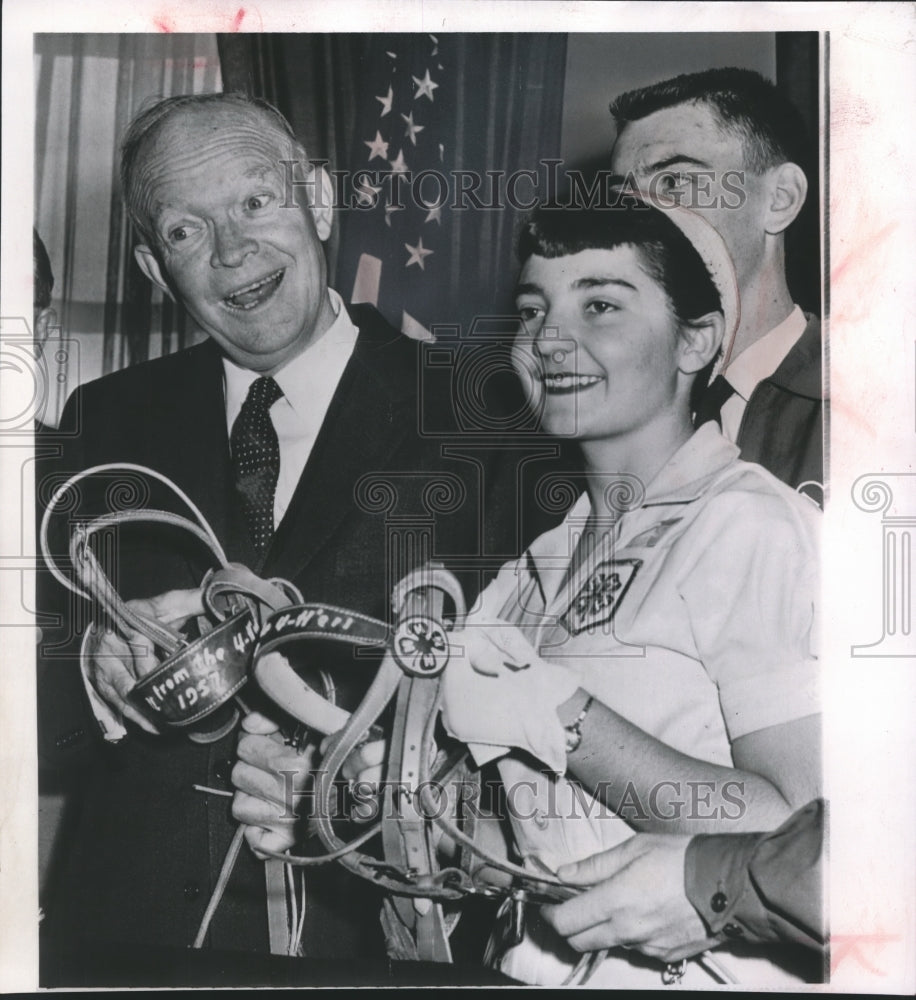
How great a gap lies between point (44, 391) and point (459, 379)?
831 millimetres

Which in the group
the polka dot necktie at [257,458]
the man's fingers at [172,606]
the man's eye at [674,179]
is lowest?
the man's fingers at [172,606]

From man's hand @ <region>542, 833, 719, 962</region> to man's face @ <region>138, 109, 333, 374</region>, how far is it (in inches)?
48.2

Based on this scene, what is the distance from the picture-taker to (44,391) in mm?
2266

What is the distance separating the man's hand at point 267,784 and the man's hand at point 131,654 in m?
0.19

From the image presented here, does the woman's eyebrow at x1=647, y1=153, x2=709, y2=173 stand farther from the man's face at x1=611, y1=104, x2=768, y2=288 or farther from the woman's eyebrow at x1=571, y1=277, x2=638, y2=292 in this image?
the woman's eyebrow at x1=571, y1=277, x2=638, y2=292

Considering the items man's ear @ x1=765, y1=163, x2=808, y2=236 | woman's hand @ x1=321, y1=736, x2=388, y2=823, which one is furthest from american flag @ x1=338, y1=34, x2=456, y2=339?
woman's hand @ x1=321, y1=736, x2=388, y2=823

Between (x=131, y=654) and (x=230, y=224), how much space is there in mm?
863

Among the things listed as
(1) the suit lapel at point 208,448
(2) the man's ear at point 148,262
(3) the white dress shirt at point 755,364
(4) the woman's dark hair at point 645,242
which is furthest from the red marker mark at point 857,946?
(2) the man's ear at point 148,262

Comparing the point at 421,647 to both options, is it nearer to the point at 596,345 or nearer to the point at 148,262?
the point at 596,345

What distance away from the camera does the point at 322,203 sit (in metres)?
2.23

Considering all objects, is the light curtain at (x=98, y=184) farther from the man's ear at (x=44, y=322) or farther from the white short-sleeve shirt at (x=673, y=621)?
the white short-sleeve shirt at (x=673, y=621)

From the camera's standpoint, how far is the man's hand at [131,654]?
87.4 inches

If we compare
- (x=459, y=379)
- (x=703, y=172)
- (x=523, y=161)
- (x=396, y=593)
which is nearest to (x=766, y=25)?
(x=703, y=172)

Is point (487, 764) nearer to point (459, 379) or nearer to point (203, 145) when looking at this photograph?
point (459, 379)
